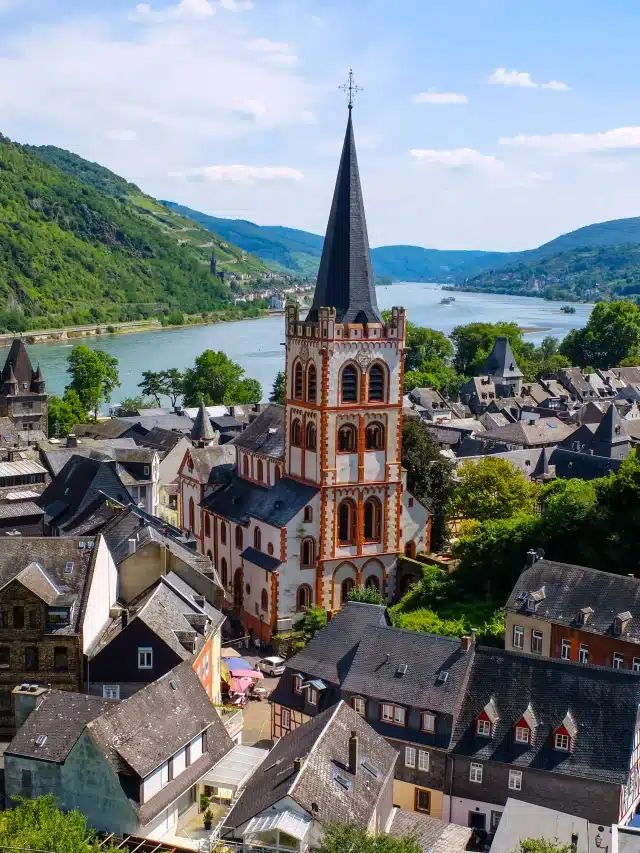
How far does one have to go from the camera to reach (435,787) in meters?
35.7

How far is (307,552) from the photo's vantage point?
55500 mm

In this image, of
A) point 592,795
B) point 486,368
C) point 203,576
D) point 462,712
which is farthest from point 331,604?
point 486,368

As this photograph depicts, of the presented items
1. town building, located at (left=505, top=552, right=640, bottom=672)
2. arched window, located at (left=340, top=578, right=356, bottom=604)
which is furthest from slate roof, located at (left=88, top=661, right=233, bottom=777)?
arched window, located at (left=340, top=578, right=356, bottom=604)

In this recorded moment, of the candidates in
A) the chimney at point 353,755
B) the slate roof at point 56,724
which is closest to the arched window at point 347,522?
the slate roof at point 56,724

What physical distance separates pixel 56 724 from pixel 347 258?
3058 cm

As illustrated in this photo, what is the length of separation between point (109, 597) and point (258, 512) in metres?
16.8

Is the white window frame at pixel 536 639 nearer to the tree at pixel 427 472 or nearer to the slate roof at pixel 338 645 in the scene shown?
the slate roof at pixel 338 645

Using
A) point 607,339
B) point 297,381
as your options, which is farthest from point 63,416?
point 607,339

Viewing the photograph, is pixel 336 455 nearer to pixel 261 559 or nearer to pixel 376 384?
pixel 376 384

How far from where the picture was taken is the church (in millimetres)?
55031

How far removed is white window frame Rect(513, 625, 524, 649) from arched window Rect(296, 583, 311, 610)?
13.8m

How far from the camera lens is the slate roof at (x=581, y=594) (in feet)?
137

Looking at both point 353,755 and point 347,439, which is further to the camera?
point 347,439

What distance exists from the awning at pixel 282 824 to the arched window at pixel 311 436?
91.7ft
